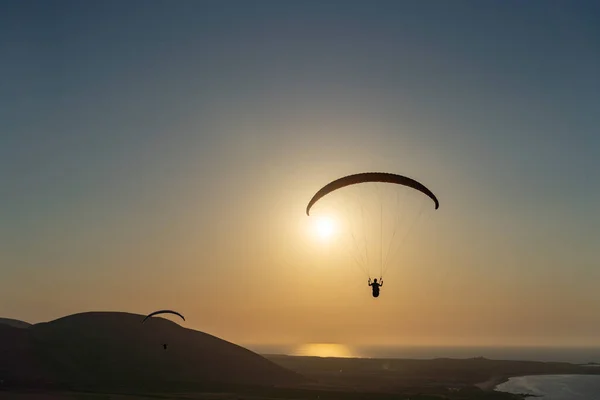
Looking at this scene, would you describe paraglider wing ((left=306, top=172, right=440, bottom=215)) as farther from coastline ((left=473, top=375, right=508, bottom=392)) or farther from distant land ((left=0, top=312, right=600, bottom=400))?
coastline ((left=473, top=375, right=508, bottom=392))

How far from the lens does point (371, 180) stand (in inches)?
1658

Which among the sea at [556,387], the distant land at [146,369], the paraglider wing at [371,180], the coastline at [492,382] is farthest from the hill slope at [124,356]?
the paraglider wing at [371,180]

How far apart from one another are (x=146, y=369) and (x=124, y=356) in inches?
246

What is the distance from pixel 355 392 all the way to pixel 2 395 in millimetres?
56739

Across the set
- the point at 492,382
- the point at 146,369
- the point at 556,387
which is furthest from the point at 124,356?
the point at 556,387

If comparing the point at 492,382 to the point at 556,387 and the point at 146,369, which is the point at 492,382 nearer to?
the point at 556,387

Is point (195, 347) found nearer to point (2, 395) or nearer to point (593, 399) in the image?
point (2, 395)

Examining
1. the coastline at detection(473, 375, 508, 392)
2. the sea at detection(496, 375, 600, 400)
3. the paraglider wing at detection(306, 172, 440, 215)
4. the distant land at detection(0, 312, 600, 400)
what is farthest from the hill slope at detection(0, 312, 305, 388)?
the paraglider wing at detection(306, 172, 440, 215)

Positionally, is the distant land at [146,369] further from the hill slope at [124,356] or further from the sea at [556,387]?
the sea at [556,387]

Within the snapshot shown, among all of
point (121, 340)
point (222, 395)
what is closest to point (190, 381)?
point (222, 395)

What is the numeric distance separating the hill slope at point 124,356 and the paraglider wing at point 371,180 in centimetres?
6867

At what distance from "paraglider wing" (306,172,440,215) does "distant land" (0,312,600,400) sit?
56.8m

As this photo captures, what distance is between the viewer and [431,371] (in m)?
173

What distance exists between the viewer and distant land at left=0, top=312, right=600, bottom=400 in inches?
3703
